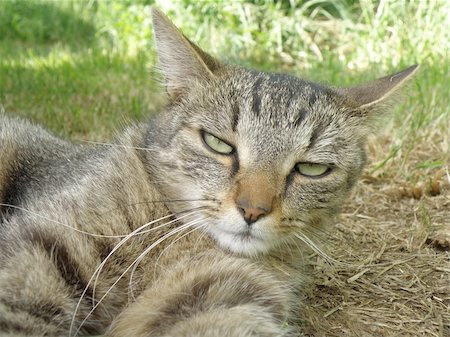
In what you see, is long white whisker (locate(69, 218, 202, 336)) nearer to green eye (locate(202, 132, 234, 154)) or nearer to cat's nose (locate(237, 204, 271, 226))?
cat's nose (locate(237, 204, 271, 226))

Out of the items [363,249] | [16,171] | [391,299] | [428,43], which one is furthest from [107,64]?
[391,299]

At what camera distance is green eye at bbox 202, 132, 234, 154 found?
2.34 meters

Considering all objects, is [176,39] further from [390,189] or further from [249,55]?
[249,55]

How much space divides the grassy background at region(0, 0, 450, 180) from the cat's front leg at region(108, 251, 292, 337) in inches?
56.1

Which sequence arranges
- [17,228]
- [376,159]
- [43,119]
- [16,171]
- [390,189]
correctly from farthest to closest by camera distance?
[43,119], [376,159], [390,189], [16,171], [17,228]

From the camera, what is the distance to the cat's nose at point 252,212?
211cm

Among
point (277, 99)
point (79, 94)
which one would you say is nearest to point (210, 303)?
point (277, 99)

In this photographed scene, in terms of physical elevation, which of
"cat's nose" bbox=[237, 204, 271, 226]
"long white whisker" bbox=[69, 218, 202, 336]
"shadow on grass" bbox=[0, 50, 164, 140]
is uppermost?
"cat's nose" bbox=[237, 204, 271, 226]

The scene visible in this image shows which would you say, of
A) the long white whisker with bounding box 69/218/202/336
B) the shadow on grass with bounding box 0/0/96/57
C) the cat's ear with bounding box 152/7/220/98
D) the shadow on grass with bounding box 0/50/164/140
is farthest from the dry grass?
the shadow on grass with bounding box 0/0/96/57

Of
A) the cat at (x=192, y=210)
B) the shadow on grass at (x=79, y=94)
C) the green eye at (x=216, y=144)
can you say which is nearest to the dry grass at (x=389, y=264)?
the cat at (x=192, y=210)

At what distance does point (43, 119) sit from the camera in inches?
183

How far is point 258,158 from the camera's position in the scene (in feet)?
7.38

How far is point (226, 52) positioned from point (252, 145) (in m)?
4.82

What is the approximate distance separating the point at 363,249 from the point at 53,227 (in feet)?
5.11
